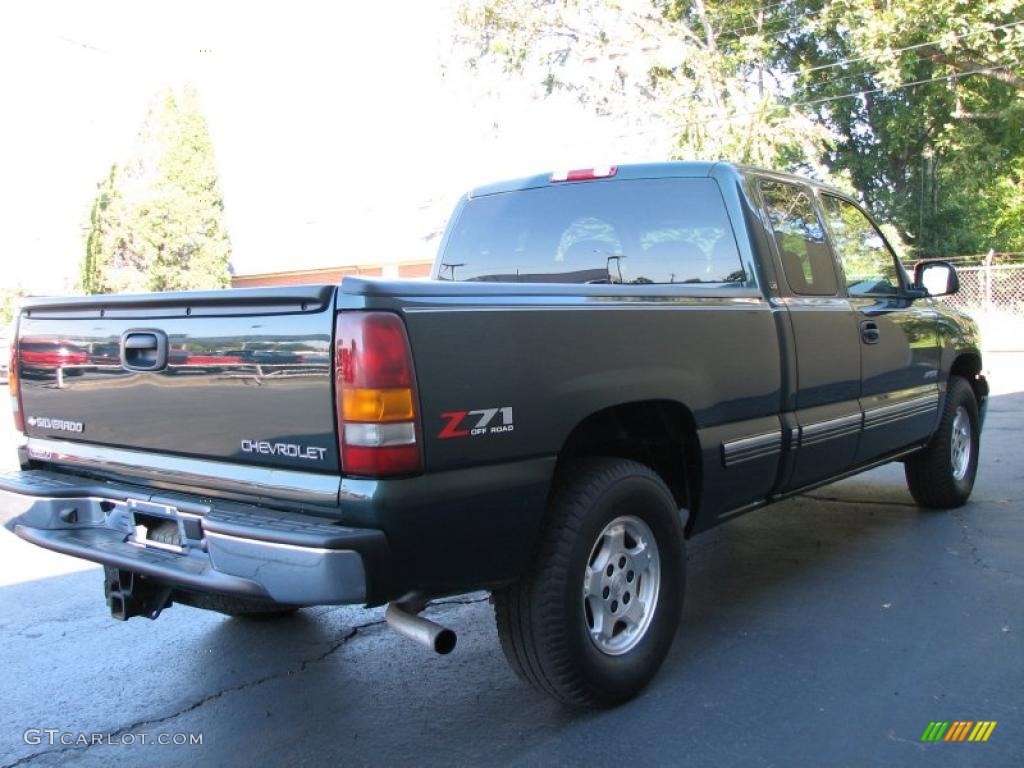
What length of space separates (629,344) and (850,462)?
6.82ft

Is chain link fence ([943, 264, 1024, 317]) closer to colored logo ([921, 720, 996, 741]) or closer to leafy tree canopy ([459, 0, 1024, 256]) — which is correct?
leafy tree canopy ([459, 0, 1024, 256])

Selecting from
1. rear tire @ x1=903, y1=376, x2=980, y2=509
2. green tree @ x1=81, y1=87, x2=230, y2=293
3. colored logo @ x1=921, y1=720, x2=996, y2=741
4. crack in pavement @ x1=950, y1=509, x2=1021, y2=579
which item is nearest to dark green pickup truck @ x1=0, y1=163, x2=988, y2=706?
colored logo @ x1=921, y1=720, x2=996, y2=741

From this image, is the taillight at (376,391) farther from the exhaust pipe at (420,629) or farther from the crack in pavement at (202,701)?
the crack in pavement at (202,701)

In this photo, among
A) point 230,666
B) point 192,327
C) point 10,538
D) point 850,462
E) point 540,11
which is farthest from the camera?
point 540,11

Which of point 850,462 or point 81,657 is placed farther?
point 850,462

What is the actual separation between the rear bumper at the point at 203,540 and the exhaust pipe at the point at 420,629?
28 centimetres

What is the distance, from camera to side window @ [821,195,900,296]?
496 centimetres

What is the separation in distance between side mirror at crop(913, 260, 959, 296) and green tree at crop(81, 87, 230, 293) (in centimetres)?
2544

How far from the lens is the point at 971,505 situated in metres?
6.24

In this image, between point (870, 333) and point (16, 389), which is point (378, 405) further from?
point (870, 333)

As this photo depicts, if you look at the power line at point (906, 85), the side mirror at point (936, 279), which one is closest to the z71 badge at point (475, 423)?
the side mirror at point (936, 279)

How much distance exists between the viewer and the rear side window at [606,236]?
418 cm

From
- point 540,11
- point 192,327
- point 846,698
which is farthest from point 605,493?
point 540,11

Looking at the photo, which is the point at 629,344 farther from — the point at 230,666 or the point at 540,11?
the point at 540,11
